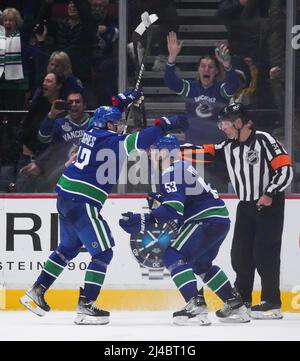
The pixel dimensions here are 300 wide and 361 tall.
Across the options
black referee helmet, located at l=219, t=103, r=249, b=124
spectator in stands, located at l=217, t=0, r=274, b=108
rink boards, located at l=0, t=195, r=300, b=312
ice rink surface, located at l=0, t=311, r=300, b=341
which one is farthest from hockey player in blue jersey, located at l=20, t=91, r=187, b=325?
spectator in stands, located at l=217, t=0, r=274, b=108

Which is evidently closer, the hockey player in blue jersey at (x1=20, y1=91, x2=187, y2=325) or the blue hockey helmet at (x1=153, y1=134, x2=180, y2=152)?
the hockey player in blue jersey at (x1=20, y1=91, x2=187, y2=325)

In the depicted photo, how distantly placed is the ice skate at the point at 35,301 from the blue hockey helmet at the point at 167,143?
116 cm

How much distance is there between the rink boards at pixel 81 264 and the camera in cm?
1086

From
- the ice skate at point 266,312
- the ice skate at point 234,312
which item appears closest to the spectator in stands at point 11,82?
the ice skate at point 234,312

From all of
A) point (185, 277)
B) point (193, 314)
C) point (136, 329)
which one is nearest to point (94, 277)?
point (136, 329)

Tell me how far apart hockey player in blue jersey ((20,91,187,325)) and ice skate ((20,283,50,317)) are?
0.06m

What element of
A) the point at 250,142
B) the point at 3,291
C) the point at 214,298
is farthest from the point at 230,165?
the point at 3,291

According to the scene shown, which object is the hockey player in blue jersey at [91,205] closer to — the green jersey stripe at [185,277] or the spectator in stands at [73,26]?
the green jersey stripe at [185,277]

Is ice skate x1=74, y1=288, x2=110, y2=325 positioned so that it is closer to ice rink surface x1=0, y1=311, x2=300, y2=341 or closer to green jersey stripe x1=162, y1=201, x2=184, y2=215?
ice rink surface x1=0, y1=311, x2=300, y2=341

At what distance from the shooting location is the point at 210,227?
10.6m

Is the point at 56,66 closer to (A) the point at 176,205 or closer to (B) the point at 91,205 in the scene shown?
(B) the point at 91,205

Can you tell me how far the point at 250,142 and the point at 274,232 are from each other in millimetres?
599

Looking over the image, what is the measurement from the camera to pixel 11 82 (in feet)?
36.1

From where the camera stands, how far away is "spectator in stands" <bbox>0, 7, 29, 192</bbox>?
35.9ft
